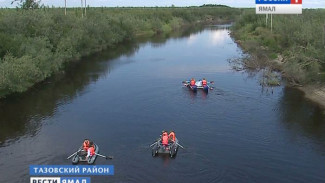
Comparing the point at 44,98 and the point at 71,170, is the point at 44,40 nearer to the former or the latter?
the point at 44,98

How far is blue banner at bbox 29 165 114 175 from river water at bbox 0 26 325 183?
2.40 feet

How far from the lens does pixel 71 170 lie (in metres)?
31.3

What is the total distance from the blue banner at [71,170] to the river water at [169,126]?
732 mm

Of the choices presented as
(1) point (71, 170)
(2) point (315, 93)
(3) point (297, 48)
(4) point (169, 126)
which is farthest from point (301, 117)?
(1) point (71, 170)

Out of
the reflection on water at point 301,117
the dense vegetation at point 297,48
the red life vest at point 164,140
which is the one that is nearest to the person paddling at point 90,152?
the red life vest at point 164,140

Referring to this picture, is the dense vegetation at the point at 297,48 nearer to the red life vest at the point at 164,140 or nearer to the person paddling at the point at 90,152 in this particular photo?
the red life vest at the point at 164,140

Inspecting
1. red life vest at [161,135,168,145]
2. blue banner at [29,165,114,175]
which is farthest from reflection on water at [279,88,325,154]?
blue banner at [29,165,114,175]

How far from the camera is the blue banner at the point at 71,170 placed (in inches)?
1212

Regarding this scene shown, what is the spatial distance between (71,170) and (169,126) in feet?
42.4

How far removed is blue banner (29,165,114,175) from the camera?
101 feet

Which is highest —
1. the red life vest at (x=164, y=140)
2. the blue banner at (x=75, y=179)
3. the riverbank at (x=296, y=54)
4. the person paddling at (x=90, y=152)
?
the riverbank at (x=296, y=54)

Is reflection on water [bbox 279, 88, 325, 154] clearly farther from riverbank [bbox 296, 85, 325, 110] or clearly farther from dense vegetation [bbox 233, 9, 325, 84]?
dense vegetation [bbox 233, 9, 325, 84]

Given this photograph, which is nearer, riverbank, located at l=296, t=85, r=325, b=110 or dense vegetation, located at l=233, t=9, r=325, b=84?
riverbank, located at l=296, t=85, r=325, b=110

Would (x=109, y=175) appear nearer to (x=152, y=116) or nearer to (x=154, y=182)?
(x=154, y=182)
